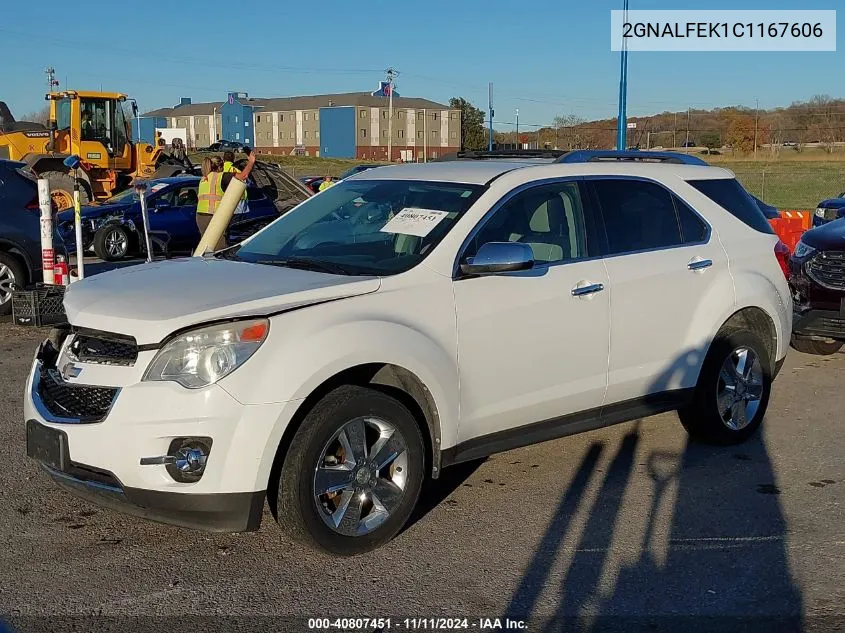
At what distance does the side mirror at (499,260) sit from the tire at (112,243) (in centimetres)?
1278

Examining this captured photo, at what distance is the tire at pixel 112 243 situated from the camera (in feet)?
53.6

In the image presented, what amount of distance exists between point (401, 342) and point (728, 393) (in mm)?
2778

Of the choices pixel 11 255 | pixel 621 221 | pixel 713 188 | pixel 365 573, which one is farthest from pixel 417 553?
pixel 11 255

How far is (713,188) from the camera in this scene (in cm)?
639

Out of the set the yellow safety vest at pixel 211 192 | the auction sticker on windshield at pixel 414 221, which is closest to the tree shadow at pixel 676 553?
the auction sticker on windshield at pixel 414 221

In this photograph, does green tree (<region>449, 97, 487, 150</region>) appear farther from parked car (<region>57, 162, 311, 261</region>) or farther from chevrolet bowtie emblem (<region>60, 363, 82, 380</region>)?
chevrolet bowtie emblem (<region>60, 363, 82, 380</region>)

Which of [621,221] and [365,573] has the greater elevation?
[621,221]

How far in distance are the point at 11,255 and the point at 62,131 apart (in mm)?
15104

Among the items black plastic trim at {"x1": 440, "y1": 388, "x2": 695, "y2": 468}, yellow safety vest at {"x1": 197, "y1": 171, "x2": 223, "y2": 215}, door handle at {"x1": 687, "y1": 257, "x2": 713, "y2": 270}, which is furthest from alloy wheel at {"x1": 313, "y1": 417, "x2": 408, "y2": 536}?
yellow safety vest at {"x1": 197, "y1": 171, "x2": 223, "y2": 215}

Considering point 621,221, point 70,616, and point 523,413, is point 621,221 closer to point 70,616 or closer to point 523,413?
point 523,413

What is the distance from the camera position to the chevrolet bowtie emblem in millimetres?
4352

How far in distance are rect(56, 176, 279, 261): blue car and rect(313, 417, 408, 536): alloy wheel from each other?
11926 mm

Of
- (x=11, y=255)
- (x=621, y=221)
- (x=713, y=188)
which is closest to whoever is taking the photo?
(x=621, y=221)

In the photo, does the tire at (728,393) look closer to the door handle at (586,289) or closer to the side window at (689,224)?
the side window at (689,224)
